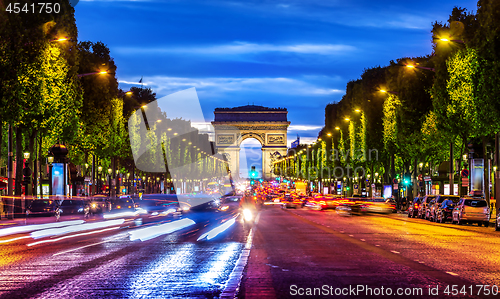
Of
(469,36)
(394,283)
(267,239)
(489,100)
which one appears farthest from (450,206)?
(394,283)

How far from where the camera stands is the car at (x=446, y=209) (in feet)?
119

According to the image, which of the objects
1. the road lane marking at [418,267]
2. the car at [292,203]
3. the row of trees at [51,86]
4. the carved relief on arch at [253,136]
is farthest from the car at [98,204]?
the carved relief on arch at [253,136]

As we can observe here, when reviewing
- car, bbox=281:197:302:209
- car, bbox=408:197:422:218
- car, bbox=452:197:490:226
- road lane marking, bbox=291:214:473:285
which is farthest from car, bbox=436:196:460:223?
car, bbox=281:197:302:209

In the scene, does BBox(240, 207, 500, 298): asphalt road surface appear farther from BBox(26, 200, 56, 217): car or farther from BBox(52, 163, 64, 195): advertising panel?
BBox(52, 163, 64, 195): advertising panel

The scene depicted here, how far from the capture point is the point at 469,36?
41.4 metres

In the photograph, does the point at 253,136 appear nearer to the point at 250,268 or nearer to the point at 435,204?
the point at 435,204

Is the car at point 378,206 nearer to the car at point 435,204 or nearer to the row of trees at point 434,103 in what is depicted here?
the row of trees at point 434,103

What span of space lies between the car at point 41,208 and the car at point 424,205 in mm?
25418

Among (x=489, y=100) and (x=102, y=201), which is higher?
(x=489, y=100)

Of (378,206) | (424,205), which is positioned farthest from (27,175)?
(378,206)

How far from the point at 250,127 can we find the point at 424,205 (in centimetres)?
13526

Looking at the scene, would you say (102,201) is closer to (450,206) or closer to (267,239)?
(450,206)

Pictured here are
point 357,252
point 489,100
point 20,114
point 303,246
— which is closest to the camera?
point 357,252

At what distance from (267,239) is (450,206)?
19116 mm
